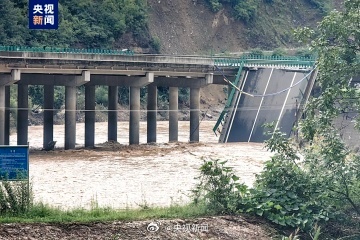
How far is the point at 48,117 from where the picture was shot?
60.0 meters

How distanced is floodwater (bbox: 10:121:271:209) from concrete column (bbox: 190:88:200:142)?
3.73 feet

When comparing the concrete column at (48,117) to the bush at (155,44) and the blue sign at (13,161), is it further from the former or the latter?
the bush at (155,44)

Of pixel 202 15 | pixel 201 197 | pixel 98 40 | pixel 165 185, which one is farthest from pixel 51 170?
pixel 202 15

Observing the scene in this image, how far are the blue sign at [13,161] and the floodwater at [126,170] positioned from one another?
309cm

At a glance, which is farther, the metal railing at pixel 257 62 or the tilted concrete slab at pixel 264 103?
the metal railing at pixel 257 62

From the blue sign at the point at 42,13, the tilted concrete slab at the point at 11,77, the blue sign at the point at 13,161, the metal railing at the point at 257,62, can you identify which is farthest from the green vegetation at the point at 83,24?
the blue sign at the point at 13,161

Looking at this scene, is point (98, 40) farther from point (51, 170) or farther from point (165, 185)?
point (165, 185)

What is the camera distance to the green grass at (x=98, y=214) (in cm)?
2452

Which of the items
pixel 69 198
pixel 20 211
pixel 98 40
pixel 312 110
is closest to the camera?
pixel 20 211

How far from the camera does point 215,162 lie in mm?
26406

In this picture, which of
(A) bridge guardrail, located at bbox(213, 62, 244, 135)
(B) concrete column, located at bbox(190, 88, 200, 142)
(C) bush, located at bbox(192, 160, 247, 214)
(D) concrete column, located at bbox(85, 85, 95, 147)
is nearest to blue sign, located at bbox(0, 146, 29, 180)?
(C) bush, located at bbox(192, 160, 247, 214)

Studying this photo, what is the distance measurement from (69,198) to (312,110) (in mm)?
9959

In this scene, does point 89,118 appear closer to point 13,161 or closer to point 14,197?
point 13,161

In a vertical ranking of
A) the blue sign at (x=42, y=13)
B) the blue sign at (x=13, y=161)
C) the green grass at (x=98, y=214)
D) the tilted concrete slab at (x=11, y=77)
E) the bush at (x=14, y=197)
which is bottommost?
the green grass at (x=98, y=214)
